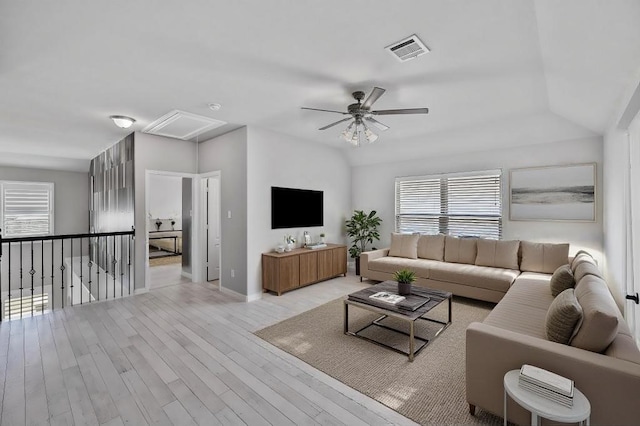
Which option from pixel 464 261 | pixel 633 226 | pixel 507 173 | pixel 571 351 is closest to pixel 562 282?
pixel 633 226

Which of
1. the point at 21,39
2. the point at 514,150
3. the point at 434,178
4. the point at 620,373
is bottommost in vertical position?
the point at 620,373

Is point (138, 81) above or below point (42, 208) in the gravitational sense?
above

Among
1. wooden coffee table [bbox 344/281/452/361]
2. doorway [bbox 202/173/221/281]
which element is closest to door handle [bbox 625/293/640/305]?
wooden coffee table [bbox 344/281/452/361]

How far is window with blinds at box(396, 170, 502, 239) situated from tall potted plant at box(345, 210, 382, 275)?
0.52 meters

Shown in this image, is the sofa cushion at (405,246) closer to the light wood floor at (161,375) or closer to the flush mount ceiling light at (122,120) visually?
the light wood floor at (161,375)

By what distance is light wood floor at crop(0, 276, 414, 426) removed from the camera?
80.5 inches

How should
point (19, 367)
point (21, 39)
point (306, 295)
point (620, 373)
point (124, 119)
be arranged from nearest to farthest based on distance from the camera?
point (620, 373) → point (21, 39) → point (19, 367) → point (124, 119) → point (306, 295)

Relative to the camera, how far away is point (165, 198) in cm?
988

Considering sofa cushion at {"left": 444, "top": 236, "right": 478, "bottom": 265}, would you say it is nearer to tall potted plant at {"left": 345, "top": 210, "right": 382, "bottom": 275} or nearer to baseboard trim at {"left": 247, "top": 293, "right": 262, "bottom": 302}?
tall potted plant at {"left": 345, "top": 210, "right": 382, "bottom": 275}

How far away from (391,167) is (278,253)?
10.6 feet

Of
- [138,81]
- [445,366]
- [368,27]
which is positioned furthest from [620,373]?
[138,81]

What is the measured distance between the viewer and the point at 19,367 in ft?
8.66

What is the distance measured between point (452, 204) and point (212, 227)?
4837 millimetres

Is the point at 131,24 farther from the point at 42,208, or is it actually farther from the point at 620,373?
the point at 42,208
